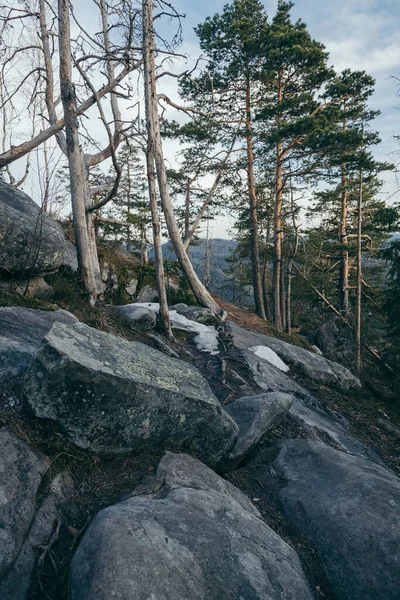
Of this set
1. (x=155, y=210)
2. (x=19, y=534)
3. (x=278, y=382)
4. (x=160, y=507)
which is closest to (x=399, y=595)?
(x=160, y=507)

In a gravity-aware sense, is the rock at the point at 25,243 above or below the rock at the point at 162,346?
above

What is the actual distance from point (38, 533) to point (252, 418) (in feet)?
9.57

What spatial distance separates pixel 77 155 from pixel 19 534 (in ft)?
23.0

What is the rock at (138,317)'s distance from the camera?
316 inches

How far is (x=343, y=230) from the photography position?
20844 mm

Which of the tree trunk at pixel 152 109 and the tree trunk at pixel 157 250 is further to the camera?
the tree trunk at pixel 157 250

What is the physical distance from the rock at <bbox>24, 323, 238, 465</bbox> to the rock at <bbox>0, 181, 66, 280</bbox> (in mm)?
3140

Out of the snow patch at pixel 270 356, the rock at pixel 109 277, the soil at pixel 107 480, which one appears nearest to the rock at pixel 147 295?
the rock at pixel 109 277

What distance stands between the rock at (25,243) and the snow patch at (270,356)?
5264 millimetres

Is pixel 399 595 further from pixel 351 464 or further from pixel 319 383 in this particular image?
pixel 319 383

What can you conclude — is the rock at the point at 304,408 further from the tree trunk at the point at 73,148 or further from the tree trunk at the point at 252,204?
the tree trunk at the point at 252,204

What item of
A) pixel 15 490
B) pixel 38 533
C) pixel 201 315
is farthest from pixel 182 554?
pixel 201 315

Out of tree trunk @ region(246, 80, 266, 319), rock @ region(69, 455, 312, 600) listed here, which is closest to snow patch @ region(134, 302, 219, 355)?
rock @ region(69, 455, 312, 600)

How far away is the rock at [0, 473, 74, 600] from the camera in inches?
91.6
